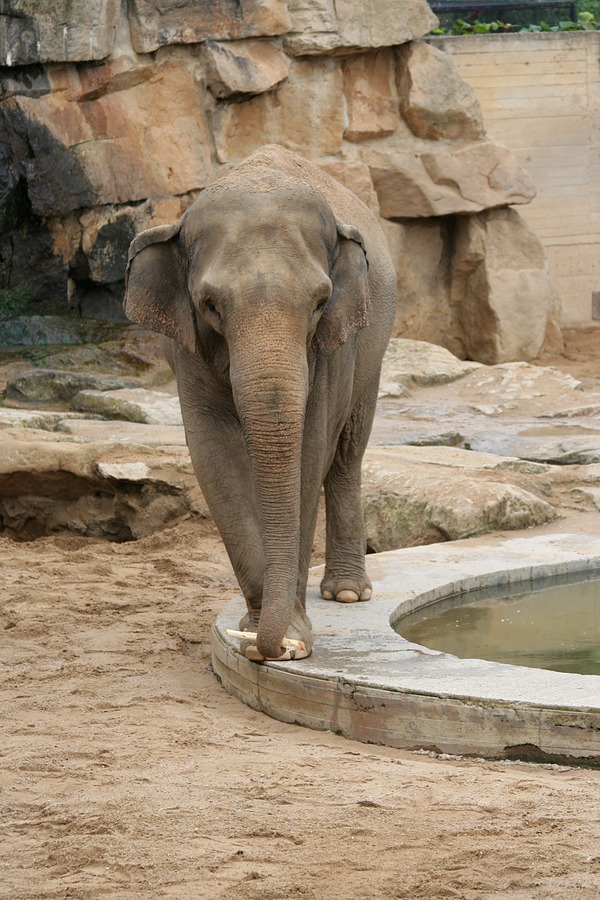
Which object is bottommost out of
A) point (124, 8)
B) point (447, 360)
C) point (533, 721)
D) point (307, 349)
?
point (447, 360)

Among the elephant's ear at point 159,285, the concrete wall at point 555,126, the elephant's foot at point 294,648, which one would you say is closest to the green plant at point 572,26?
the concrete wall at point 555,126

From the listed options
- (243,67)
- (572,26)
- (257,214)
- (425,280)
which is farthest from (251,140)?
(257,214)

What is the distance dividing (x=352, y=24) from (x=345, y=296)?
10.8 m

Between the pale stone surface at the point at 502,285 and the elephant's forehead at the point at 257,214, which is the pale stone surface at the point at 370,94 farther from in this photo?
the elephant's forehead at the point at 257,214

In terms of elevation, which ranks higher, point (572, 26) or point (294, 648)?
point (572, 26)

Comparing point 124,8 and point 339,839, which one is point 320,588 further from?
point 124,8

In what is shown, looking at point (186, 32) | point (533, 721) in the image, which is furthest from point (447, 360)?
point (533, 721)

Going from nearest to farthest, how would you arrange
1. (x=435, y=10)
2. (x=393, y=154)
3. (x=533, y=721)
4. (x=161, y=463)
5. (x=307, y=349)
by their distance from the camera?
(x=533, y=721)
(x=307, y=349)
(x=161, y=463)
(x=393, y=154)
(x=435, y=10)

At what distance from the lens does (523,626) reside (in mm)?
6238

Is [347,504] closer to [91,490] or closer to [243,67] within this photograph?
[91,490]

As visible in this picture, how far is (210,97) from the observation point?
14898 millimetres

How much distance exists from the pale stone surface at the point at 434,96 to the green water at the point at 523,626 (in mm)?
10037

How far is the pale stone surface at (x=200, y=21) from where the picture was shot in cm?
1430

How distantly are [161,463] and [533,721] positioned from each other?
4.98m
